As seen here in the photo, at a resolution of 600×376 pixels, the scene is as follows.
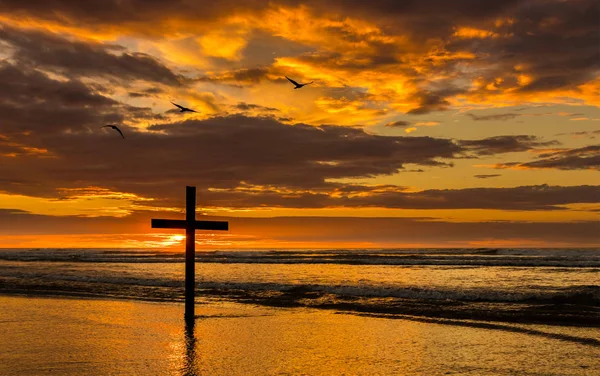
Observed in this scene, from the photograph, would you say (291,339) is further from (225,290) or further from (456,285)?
(456,285)

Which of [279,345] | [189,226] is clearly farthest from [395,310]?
[189,226]

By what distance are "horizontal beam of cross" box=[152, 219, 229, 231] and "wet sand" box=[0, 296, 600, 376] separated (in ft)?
8.92

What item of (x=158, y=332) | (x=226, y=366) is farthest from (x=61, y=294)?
(x=226, y=366)

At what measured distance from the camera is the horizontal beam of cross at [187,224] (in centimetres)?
1605

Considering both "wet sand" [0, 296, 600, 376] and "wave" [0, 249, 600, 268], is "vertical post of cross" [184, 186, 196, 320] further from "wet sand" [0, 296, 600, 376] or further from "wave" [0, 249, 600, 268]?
"wave" [0, 249, 600, 268]

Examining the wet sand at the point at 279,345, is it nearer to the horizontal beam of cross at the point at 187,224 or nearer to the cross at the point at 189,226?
the cross at the point at 189,226

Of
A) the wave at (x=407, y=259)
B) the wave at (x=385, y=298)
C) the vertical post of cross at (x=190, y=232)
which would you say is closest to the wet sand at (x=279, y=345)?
the vertical post of cross at (x=190, y=232)

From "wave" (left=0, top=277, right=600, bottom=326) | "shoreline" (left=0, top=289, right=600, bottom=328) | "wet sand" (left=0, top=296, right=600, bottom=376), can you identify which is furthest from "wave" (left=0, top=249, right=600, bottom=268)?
"wet sand" (left=0, top=296, right=600, bottom=376)

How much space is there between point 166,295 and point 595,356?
57.2 ft

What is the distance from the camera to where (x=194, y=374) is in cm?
947

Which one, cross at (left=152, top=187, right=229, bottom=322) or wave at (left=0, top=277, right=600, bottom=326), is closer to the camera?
cross at (left=152, top=187, right=229, bottom=322)

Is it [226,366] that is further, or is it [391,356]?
[391,356]

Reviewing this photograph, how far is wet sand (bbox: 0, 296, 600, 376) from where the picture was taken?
395 inches

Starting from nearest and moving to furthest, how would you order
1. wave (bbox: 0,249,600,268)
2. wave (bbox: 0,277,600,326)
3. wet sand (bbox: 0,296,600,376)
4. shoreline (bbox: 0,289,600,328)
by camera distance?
wet sand (bbox: 0,296,600,376) < shoreline (bbox: 0,289,600,328) < wave (bbox: 0,277,600,326) < wave (bbox: 0,249,600,268)
